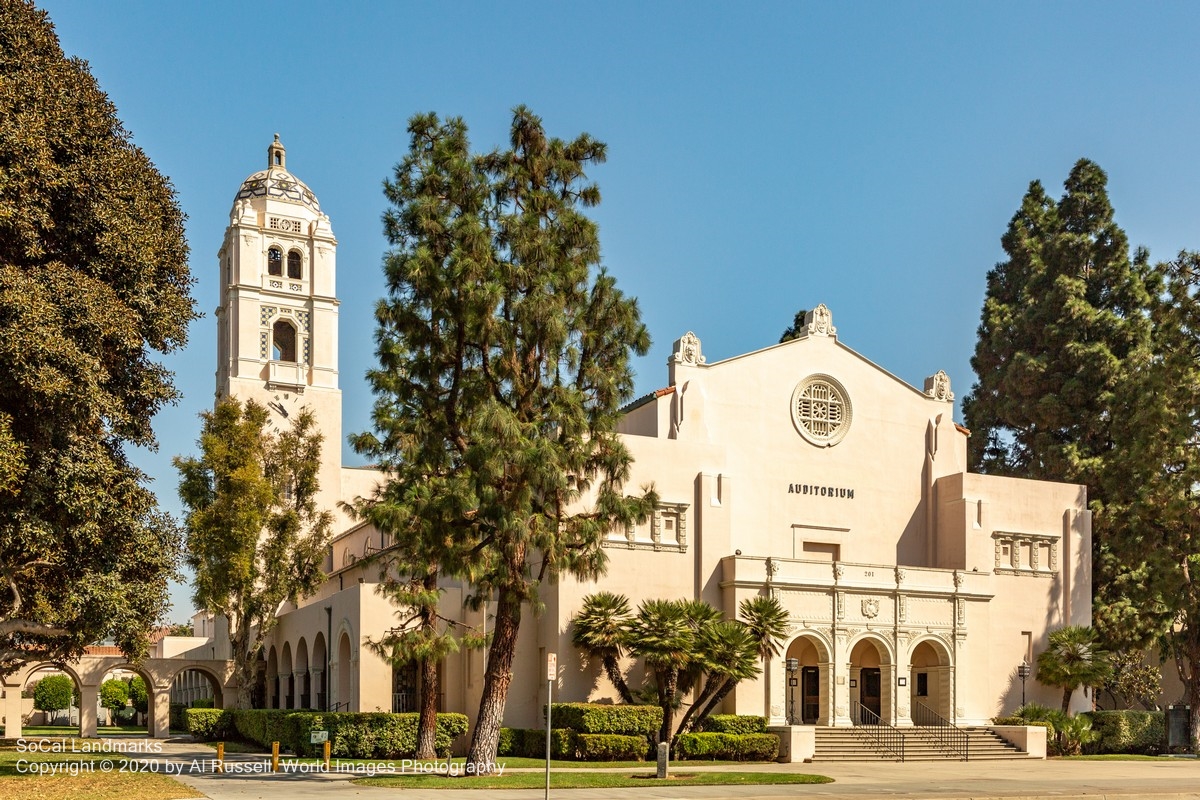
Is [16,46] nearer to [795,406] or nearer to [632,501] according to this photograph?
[632,501]

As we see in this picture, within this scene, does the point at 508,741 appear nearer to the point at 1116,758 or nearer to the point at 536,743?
the point at 536,743

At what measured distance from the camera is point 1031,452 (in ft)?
171

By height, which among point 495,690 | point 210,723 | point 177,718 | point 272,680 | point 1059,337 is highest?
point 1059,337

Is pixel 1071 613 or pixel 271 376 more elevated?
pixel 271 376

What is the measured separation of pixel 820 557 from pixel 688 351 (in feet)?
25.8

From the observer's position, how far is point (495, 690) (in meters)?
27.4

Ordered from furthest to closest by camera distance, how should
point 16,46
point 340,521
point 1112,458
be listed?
1. point 340,521
2. point 1112,458
3. point 16,46

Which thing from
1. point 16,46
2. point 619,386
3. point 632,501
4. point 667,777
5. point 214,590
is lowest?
point 667,777

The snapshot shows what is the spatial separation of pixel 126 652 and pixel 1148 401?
104ft

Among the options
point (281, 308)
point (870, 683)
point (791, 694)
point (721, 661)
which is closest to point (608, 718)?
point (721, 661)

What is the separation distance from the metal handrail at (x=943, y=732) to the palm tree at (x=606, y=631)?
9402 millimetres

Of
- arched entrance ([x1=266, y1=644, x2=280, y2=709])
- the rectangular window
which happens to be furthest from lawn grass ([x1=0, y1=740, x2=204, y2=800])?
arched entrance ([x1=266, y1=644, x2=280, y2=709])

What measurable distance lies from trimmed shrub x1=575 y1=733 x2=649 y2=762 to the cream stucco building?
→ 2555 mm

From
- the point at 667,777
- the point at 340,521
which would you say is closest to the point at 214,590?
the point at 340,521
